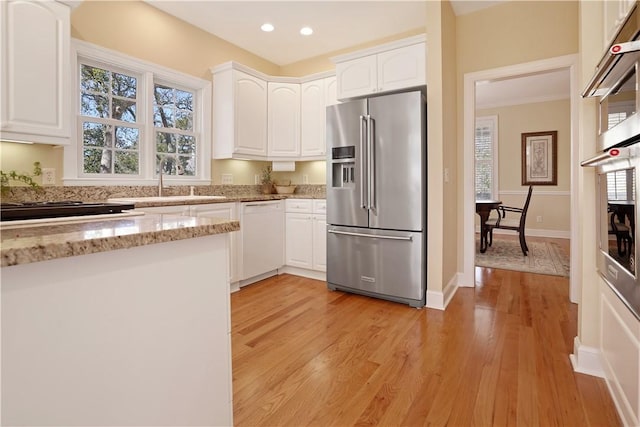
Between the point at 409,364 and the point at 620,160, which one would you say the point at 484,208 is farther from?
the point at 620,160

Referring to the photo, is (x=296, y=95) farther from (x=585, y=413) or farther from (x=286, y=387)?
(x=585, y=413)

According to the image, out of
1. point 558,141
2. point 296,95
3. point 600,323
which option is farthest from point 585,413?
point 558,141

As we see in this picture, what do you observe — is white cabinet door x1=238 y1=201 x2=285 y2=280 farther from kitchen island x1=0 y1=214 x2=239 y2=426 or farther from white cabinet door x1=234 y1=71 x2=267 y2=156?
kitchen island x1=0 y1=214 x2=239 y2=426

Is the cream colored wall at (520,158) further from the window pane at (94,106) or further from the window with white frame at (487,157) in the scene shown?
the window pane at (94,106)

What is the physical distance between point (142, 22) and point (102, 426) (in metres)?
3.45

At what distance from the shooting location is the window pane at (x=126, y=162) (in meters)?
3.07

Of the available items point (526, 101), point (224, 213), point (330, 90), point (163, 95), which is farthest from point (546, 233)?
point (163, 95)

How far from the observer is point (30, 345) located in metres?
0.69

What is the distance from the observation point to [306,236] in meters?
3.79

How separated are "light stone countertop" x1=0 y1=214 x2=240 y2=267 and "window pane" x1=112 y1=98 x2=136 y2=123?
8.04 ft

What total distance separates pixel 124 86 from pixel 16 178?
1268 millimetres

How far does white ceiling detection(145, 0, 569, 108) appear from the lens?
3.23 meters

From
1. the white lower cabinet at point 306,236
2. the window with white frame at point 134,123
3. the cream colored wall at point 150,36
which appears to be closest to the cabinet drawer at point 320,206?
the white lower cabinet at point 306,236

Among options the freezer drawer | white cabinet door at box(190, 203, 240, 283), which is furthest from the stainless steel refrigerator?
white cabinet door at box(190, 203, 240, 283)
